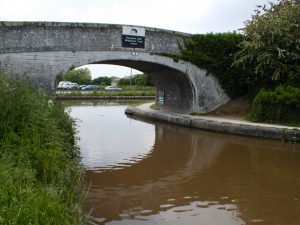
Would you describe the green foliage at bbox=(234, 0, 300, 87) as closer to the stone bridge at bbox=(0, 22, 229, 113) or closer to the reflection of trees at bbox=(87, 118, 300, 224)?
the stone bridge at bbox=(0, 22, 229, 113)

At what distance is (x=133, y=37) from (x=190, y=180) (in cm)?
994

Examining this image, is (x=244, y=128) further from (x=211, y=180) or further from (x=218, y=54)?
(x=211, y=180)

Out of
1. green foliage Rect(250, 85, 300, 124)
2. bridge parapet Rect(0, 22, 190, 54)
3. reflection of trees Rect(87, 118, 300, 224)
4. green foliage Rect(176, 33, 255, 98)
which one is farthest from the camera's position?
green foliage Rect(176, 33, 255, 98)

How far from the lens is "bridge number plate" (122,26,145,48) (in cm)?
1695

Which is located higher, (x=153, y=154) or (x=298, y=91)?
(x=298, y=91)

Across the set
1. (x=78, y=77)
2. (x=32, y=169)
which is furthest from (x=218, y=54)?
(x=78, y=77)

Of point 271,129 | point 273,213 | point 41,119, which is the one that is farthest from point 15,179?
point 271,129

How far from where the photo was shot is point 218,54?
63.1 ft

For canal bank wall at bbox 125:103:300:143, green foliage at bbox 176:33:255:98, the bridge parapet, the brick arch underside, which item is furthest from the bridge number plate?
canal bank wall at bbox 125:103:300:143

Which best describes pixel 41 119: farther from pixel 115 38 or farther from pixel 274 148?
pixel 115 38

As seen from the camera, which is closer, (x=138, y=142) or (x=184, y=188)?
(x=184, y=188)

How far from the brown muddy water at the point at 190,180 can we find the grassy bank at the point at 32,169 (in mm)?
913

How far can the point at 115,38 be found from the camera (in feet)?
54.9

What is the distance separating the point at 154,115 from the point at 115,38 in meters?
5.03
